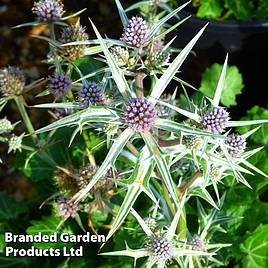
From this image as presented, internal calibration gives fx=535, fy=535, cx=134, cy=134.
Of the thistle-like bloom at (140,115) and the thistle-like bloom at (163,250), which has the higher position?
the thistle-like bloom at (140,115)

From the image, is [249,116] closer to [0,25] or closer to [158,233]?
[158,233]

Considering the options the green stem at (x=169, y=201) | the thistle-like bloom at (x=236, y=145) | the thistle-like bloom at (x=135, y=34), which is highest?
the thistle-like bloom at (x=135, y=34)

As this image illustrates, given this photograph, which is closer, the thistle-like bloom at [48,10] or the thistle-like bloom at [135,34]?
the thistle-like bloom at [135,34]

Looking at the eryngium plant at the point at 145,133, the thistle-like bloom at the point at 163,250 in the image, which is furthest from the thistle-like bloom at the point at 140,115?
the thistle-like bloom at the point at 163,250

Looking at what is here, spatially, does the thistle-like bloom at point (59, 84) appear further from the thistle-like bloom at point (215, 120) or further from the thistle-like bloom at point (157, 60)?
the thistle-like bloom at point (215, 120)

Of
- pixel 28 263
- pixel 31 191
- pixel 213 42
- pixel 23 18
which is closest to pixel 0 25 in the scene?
pixel 23 18

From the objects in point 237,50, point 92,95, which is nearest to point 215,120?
point 92,95
